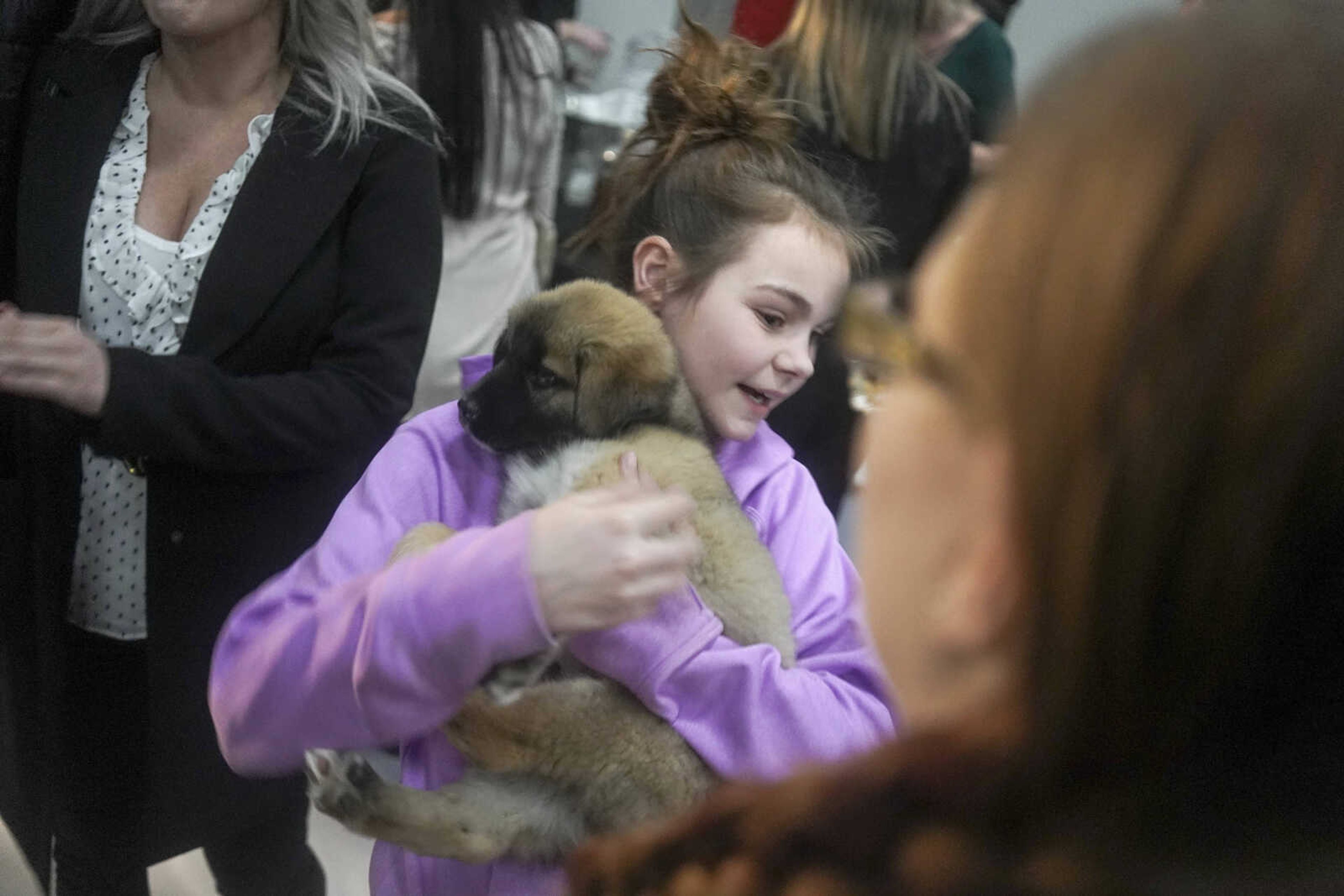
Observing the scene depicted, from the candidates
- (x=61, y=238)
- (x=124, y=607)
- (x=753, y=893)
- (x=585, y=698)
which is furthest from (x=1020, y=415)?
(x=124, y=607)

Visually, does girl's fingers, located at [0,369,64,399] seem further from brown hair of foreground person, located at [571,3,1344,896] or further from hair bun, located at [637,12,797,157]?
brown hair of foreground person, located at [571,3,1344,896]

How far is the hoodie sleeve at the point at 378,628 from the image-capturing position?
2.50 ft

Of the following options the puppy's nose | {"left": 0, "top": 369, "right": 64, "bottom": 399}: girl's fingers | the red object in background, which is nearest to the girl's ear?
the puppy's nose

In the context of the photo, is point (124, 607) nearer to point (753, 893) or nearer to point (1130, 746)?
point (753, 893)

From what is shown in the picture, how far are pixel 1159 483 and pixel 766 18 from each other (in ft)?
9.62

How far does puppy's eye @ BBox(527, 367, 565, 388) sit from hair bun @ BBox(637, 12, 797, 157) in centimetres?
38

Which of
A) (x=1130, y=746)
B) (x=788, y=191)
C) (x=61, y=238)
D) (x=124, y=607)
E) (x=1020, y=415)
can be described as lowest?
(x=124, y=607)

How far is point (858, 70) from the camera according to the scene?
7.67 ft

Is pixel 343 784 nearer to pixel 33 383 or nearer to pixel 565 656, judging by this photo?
pixel 565 656

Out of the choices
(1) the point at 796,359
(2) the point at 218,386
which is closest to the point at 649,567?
(1) the point at 796,359

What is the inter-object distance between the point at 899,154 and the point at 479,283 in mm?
974

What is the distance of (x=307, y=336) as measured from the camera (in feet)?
5.47

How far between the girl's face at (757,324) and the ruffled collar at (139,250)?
74cm

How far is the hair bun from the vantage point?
1377 millimetres
